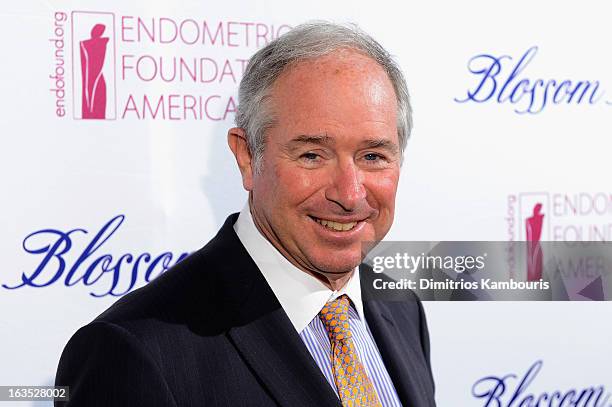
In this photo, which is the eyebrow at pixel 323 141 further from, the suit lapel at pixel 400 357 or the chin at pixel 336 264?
the suit lapel at pixel 400 357

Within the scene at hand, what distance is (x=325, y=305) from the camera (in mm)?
1225

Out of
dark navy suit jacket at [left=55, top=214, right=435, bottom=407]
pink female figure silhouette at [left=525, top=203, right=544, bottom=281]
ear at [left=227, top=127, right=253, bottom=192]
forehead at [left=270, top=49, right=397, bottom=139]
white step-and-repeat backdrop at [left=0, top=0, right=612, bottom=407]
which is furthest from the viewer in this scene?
pink female figure silhouette at [left=525, top=203, right=544, bottom=281]

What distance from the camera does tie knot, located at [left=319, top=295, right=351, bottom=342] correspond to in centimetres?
120

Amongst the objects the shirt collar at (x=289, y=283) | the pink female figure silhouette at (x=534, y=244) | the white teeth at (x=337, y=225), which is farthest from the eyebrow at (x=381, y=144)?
the pink female figure silhouette at (x=534, y=244)

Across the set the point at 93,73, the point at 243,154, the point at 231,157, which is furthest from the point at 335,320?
the point at 93,73

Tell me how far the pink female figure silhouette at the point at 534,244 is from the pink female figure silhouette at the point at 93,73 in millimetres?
1268

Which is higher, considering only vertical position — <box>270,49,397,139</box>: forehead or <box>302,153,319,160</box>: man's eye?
<box>270,49,397,139</box>: forehead

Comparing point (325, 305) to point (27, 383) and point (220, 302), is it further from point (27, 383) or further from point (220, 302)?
point (27, 383)

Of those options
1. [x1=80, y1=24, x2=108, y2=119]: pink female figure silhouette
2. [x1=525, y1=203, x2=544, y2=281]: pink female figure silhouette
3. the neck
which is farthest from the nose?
[x1=525, y1=203, x2=544, y2=281]: pink female figure silhouette

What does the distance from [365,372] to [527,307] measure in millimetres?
1076

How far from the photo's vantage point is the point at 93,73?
6.04 ft

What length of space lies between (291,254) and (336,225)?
0.30ft

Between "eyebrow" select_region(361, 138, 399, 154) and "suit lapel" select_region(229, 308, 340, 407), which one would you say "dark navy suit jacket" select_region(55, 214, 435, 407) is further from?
"eyebrow" select_region(361, 138, 399, 154)

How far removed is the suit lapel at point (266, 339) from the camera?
1088 mm
